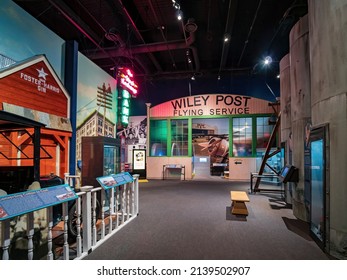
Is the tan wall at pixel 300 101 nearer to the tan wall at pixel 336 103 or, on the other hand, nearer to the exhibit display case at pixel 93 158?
the tan wall at pixel 336 103

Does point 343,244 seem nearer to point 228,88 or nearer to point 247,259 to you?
point 247,259

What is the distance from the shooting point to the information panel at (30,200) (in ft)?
5.99

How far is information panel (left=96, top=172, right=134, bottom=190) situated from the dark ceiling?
4939 millimetres

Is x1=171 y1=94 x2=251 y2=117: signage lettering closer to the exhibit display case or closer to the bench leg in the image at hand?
the bench leg

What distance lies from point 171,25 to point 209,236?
24.3 feet

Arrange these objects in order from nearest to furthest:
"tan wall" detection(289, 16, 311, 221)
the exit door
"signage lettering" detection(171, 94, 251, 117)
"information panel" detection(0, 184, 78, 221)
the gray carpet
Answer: "information panel" detection(0, 184, 78, 221)
the gray carpet
the exit door
"tan wall" detection(289, 16, 311, 221)
"signage lettering" detection(171, 94, 251, 117)

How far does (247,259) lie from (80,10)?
857cm

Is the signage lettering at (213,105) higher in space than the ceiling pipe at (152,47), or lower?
lower

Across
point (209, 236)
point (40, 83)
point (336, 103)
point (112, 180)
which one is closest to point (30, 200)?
point (112, 180)

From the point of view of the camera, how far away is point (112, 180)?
12.5 feet

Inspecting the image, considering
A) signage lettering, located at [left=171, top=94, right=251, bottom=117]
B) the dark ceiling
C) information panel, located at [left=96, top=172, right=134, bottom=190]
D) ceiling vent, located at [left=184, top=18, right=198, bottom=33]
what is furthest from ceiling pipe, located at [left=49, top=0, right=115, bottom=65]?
information panel, located at [left=96, top=172, right=134, bottom=190]

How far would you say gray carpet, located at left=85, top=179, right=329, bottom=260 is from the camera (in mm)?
2977

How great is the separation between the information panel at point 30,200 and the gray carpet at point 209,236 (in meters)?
1.07

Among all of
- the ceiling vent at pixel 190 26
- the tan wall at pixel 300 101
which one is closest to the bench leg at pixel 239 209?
the tan wall at pixel 300 101
